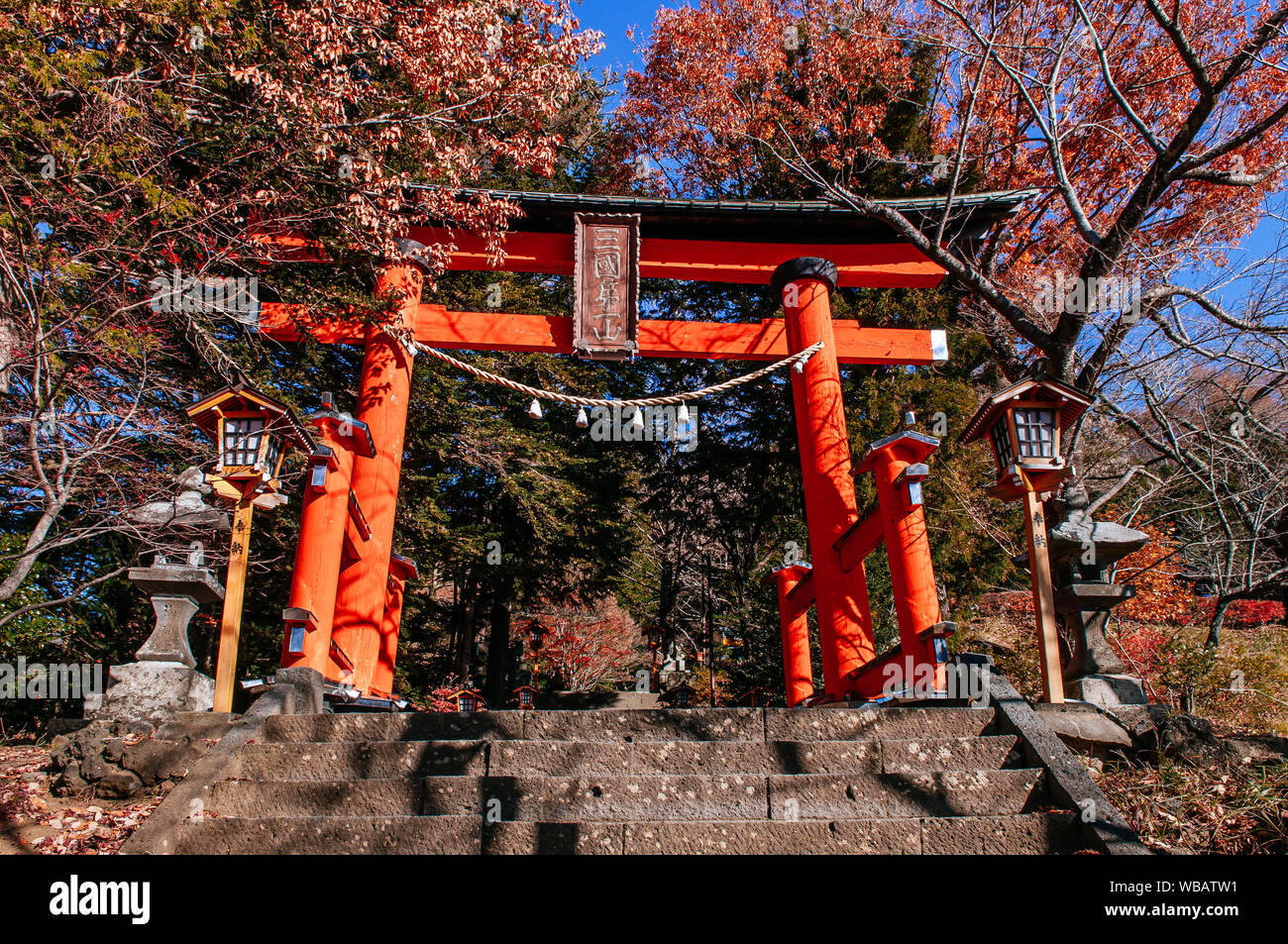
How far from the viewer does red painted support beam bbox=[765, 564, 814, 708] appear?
7465 mm

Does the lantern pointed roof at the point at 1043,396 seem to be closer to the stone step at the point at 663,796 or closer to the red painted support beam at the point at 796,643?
the stone step at the point at 663,796

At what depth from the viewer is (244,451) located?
4.91 m

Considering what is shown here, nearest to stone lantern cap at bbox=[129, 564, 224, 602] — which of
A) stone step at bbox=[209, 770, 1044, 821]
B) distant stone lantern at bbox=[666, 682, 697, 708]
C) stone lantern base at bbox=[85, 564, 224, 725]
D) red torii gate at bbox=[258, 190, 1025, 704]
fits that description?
stone lantern base at bbox=[85, 564, 224, 725]

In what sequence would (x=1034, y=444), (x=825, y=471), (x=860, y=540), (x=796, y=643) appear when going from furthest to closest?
(x=796, y=643) < (x=825, y=471) < (x=860, y=540) < (x=1034, y=444)

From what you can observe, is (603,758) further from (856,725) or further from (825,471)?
(825,471)

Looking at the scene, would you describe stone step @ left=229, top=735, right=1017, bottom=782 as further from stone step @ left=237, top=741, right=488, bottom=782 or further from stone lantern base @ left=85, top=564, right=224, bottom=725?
stone lantern base @ left=85, top=564, right=224, bottom=725

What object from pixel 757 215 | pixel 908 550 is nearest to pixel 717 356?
pixel 757 215

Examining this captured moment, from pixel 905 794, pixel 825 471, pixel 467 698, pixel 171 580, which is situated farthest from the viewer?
pixel 467 698

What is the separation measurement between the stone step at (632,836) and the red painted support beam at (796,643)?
4.20 m

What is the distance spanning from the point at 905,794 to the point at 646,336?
4.82m

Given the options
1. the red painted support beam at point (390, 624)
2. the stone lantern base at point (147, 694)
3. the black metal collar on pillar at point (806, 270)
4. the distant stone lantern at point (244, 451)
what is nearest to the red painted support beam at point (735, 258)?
the black metal collar on pillar at point (806, 270)

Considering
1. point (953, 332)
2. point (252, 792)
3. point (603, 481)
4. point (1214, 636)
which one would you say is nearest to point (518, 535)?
point (603, 481)

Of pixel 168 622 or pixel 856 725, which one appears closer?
pixel 856 725
